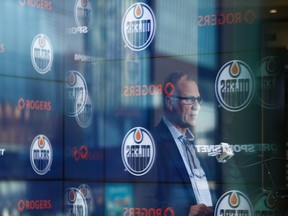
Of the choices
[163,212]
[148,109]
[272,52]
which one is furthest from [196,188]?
[272,52]

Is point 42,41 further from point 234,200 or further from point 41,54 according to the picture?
point 234,200

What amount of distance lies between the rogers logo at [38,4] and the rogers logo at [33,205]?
1365 mm

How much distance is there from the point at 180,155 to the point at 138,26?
0.90 meters

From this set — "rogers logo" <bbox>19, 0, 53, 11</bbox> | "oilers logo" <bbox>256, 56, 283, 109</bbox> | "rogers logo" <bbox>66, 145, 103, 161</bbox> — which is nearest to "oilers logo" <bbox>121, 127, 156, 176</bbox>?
"rogers logo" <bbox>66, 145, 103, 161</bbox>

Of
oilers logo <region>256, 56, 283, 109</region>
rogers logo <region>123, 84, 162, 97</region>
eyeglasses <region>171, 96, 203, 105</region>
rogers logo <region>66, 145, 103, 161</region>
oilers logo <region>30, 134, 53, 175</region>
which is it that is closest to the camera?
oilers logo <region>256, 56, 283, 109</region>

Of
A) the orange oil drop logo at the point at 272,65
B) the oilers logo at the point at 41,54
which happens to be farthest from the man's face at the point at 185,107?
the oilers logo at the point at 41,54

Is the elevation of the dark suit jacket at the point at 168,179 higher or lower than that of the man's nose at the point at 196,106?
lower

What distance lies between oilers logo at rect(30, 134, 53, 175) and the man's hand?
3.76 ft

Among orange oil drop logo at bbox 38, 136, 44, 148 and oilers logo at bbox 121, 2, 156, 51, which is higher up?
oilers logo at bbox 121, 2, 156, 51

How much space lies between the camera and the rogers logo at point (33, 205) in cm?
533

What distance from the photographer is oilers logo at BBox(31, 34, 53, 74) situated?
5.42m

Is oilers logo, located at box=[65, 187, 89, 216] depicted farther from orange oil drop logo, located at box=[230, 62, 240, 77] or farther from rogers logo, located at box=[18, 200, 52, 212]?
orange oil drop logo, located at box=[230, 62, 240, 77]

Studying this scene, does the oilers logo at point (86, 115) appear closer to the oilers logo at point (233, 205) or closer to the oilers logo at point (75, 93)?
the oilers logo at point (75, 93)

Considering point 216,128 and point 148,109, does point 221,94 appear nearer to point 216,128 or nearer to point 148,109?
point 216,128
